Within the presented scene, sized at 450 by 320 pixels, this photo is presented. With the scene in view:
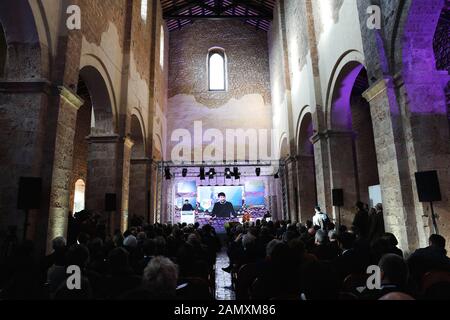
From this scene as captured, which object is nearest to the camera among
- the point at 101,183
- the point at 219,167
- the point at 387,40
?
the point at 387,40

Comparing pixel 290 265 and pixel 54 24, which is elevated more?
pixel 54 24

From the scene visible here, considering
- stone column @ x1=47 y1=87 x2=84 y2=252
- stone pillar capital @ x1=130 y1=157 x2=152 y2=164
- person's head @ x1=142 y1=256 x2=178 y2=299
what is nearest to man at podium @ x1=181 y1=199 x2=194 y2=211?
stone pillar capital @ x1=130 y1=157 x2=152 y2=164

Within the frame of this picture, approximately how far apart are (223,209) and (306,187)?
226 inches

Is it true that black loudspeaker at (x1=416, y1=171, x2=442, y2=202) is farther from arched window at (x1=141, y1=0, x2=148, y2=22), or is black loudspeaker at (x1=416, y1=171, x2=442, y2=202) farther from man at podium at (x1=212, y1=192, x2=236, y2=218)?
man at podium at (x1=212, y1=192, x2=236, y2=218)

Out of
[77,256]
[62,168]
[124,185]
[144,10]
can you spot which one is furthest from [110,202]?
[144,10]

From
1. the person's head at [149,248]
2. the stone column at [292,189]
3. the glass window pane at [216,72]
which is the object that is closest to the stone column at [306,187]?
the stone column at [292,189]

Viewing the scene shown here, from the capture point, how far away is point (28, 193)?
5047mm

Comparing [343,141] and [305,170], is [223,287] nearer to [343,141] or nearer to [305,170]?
[343,141]

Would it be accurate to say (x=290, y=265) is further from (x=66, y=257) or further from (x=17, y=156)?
(x=17, y=156)

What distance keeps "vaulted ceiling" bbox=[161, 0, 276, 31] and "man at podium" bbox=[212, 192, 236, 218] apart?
1133 centimetres

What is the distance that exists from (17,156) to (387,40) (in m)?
7.49

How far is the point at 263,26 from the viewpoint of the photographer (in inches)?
808
